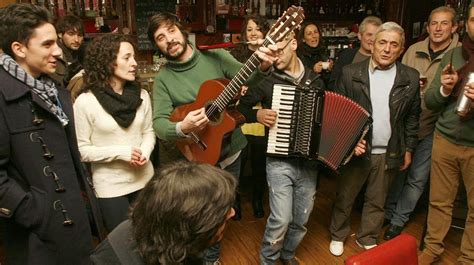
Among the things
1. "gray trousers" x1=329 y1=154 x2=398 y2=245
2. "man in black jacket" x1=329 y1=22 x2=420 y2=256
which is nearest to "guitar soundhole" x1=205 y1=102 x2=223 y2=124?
"man in black jacket" x1=329 y1=22 x2=420 y2=256

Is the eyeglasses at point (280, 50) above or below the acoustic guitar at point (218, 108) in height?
above

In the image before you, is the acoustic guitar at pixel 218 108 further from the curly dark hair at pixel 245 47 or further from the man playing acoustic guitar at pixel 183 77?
the curly dark hair at pixel 245 47

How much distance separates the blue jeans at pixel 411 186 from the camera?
2.76 m

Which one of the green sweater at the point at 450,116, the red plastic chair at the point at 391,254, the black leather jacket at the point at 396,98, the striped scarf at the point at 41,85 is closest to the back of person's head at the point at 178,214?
the red plastic chair at the point at 391,254

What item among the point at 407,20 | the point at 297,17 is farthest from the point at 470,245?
the point at 407,20

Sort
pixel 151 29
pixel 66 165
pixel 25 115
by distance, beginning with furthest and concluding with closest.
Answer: pixel 151 29 → pixel 66 165 → pixel 25 115

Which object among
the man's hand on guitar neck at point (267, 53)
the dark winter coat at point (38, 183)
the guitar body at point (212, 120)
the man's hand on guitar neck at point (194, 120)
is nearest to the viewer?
the dark winter coat at point (38, 183)

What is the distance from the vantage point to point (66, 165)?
1.59 metres

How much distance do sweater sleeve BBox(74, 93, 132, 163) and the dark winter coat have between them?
19cm

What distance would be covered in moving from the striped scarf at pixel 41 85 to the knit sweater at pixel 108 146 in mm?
266

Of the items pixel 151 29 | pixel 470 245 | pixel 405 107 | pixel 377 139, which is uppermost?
pixel 151 29

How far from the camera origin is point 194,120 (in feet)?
6.46

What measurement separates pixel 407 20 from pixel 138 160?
4.43 m

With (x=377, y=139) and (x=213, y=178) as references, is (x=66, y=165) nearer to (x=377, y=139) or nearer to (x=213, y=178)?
(x=213, y=178)
